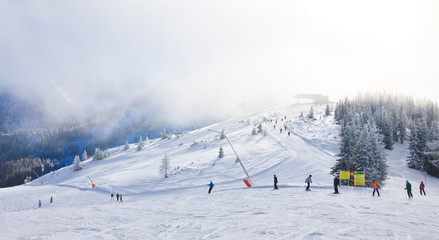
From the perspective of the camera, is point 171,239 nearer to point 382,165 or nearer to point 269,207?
point 269,207

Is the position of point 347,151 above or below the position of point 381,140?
below

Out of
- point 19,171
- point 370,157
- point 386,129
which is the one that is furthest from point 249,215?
point 19,171

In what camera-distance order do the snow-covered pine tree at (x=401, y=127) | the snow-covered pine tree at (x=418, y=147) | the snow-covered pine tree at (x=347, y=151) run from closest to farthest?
the snow-covered pine tree at (x=347, y=151)
the snow-covered pine tree at (x=418, y=147)
the snow-covered pine tree at (x=401, y=127)

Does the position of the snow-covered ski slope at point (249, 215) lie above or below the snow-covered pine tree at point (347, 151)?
below

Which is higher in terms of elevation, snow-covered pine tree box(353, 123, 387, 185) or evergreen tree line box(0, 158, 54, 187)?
snow-covered pine tree box(353, 123, 387, 185)

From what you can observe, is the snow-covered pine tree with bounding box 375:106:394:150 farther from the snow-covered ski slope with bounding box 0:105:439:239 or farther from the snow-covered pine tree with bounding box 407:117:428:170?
the snow-covered ski slope with bounding box 0:105:439:239

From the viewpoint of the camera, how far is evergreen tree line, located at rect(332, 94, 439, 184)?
32.3 m

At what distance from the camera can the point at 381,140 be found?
45.2 m

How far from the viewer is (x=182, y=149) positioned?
223ft

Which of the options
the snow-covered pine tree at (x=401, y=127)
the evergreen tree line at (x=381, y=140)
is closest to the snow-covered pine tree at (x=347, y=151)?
the evergreen tree line at (x=381, y=140)

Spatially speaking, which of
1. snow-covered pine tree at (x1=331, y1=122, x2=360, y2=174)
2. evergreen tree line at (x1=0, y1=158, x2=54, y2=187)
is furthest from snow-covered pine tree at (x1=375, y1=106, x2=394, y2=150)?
evergreen tree line at (x1=0, y1=158, x2=54, y2=187)

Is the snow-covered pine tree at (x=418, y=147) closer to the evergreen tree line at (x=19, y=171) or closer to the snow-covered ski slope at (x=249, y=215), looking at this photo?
the snow-covered ski slope at (x=249, y=215)

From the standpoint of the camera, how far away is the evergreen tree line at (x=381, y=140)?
106ft

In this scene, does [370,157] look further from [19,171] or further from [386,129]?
[19,171]
